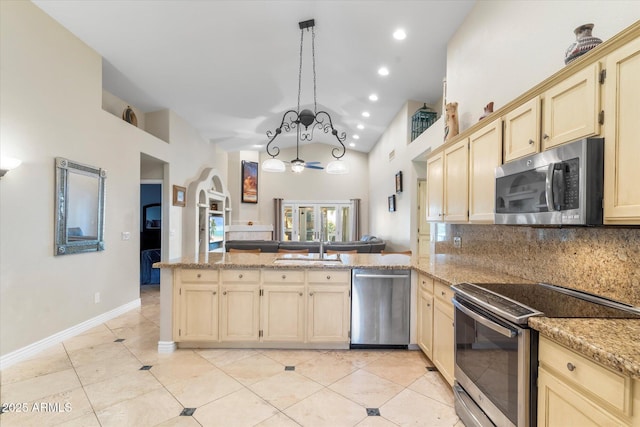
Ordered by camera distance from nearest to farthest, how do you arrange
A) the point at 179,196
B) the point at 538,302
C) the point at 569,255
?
1. the point at 538,302
2. the point at 569,255
3. the point at 179,196

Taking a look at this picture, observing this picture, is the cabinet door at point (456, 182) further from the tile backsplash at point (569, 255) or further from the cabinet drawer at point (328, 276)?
the cabinet drawer at point (328, 276)

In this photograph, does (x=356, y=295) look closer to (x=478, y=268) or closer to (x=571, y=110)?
(x=478, y=268)

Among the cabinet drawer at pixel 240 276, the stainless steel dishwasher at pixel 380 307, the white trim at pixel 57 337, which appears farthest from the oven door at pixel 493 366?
the white trim at pixel 57 337

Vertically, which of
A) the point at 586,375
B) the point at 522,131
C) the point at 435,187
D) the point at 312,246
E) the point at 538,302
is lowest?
the point at 312,246

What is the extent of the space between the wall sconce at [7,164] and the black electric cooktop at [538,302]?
373cm

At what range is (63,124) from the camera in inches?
129

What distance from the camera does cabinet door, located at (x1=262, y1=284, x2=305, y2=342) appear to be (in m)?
2.94

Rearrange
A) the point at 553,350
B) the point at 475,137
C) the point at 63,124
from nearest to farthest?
the point at 553,350, the point at 475,137, the point at 63,124

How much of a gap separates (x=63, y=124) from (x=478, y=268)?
4554mm

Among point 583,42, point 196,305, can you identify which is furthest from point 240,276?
point 583,42

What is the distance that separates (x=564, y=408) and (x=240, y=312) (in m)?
2.49

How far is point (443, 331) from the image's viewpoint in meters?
2.38

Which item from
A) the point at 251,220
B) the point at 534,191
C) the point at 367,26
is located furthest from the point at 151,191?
the point at 534,191

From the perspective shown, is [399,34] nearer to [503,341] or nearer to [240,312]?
[503,341]
